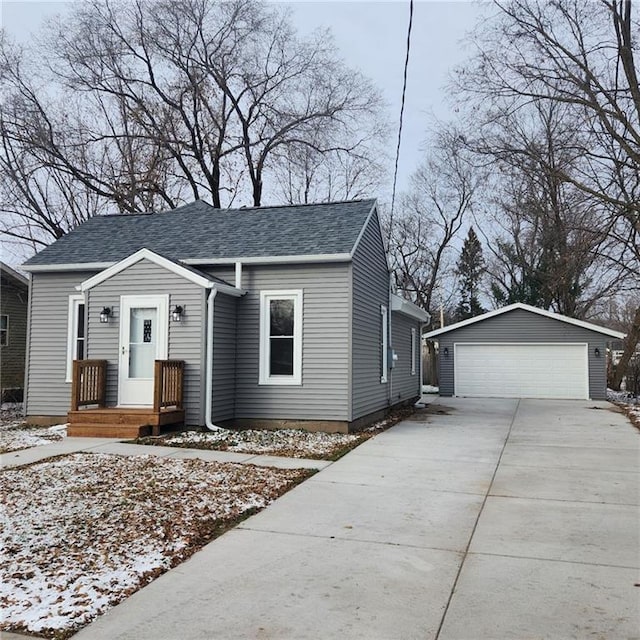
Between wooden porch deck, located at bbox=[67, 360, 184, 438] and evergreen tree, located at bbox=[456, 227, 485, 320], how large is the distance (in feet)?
95.5

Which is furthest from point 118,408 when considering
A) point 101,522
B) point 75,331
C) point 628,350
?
point 628,350

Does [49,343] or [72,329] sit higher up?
[72,329]

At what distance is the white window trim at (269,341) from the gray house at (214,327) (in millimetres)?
20

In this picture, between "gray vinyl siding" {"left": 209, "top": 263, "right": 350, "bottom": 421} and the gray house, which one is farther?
"gray vinyl siding" {"left": 209, "top": 263, "right": 350, "bottom": 421}

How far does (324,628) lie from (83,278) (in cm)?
992

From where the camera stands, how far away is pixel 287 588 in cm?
365

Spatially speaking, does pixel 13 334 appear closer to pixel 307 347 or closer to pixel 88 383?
pixel 88 383

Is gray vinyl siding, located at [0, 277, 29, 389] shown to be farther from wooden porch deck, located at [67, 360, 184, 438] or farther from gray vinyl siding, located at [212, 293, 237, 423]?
gray vinyl siding, located at [212, 293, 237, 423]

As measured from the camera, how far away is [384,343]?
13344 millimetres

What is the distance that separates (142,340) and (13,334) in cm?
948

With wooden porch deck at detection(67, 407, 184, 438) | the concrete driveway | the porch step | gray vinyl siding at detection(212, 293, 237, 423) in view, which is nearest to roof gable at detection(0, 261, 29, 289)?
wooden porch deck at detection(67, 407, 184, 438)

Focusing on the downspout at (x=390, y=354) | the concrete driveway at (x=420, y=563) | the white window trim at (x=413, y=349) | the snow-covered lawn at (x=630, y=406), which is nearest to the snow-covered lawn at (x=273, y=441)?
the concrete driveway at (x=420, y=563)

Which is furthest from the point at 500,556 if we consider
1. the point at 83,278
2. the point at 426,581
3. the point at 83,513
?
the point at 83,278

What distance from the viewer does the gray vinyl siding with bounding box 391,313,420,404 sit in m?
14.8
